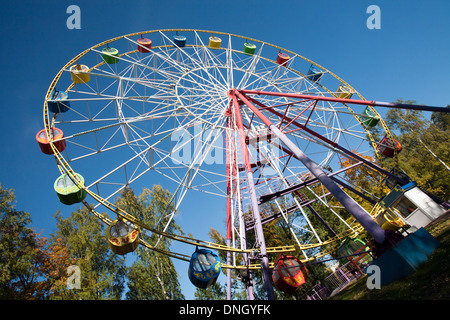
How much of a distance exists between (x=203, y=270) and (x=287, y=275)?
304 cm

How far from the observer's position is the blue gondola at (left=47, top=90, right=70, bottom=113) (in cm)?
1169

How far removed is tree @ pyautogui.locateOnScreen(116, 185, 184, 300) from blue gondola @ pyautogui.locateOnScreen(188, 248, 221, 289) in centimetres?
1153

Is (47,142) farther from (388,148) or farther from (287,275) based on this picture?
(388,148)

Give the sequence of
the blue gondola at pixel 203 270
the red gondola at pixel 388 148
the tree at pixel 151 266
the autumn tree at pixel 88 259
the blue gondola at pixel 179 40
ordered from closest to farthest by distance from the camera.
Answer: the blue gondola at pixel 203 270 < the red gondola at pixel 388 148 < the blue gondola at pixel 179 40 < the autumn tree at pixel 88 259 < the tree at pixel 151 266

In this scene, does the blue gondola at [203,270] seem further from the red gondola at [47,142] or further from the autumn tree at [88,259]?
the autumn tree at [88,259]

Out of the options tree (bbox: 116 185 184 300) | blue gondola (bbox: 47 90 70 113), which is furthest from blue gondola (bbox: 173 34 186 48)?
tree (bbox: 116 185 184 300)

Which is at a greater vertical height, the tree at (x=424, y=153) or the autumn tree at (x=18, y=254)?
the autumn tree at (x=18, y=254)

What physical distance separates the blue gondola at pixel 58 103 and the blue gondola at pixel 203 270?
861 cm

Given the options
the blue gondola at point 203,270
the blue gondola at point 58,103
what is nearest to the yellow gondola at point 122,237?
the blue gondola at point 203,270

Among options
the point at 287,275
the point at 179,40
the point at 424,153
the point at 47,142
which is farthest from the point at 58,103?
the point at 424,153

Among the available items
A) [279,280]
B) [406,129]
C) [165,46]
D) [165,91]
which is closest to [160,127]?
[165,91]

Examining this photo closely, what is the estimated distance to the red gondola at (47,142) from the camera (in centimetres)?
1060

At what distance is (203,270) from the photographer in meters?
9.39

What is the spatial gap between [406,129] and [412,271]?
29906mm
